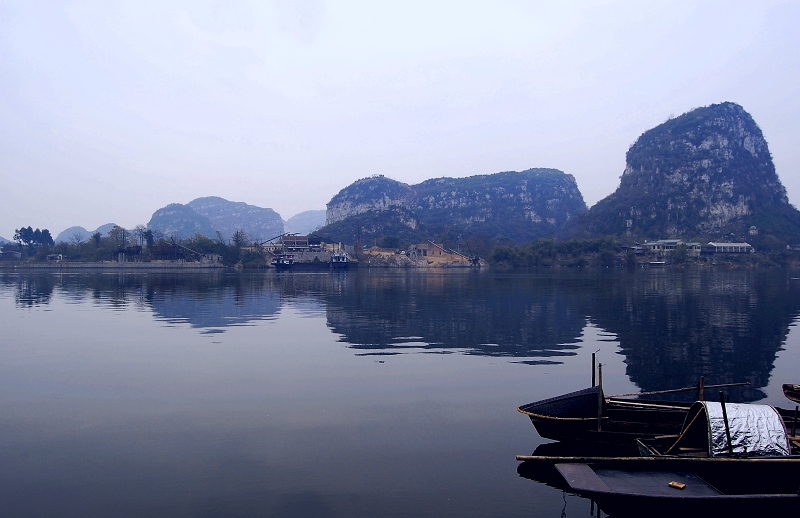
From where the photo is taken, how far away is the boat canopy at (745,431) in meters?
9.29

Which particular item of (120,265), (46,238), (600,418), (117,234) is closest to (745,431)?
(600,418)

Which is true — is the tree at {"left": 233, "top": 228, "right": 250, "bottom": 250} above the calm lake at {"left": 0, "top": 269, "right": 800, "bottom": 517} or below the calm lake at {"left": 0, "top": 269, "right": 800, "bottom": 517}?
above

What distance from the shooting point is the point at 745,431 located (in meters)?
9.47

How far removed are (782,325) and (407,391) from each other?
82.8 feet

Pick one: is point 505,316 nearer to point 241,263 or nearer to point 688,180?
point 241,263

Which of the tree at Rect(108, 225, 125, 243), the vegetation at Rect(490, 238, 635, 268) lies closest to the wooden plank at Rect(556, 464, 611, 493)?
the vegetation at Rect(490, 238, 635, 268)

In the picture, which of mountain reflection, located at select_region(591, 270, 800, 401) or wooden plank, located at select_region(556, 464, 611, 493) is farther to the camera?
mountain reflection, located at select_region(591, 270, 800, 401)

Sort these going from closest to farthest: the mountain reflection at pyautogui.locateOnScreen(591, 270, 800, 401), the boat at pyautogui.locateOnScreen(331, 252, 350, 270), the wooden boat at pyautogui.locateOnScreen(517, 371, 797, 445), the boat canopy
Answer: the boat canopy
the wooden boat at pyautogui.locateOnScreen(517, 371, 797, 445)
the mountain reflection at pyautogui.locateOnScreen(591, 270, 800, 401)
the boat at pyautogui.locateOnScreen(331, 252, 350, 270)

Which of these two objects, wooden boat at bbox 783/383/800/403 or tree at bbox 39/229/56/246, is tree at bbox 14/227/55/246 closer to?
tree at bbox 39/229/56/246

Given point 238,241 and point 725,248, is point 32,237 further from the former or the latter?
point 725,248

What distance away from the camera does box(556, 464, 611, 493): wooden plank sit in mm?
8312

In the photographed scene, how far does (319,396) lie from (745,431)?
10.6 m

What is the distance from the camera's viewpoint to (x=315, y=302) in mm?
45094

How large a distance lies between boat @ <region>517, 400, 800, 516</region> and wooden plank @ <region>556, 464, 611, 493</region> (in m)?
0.01
